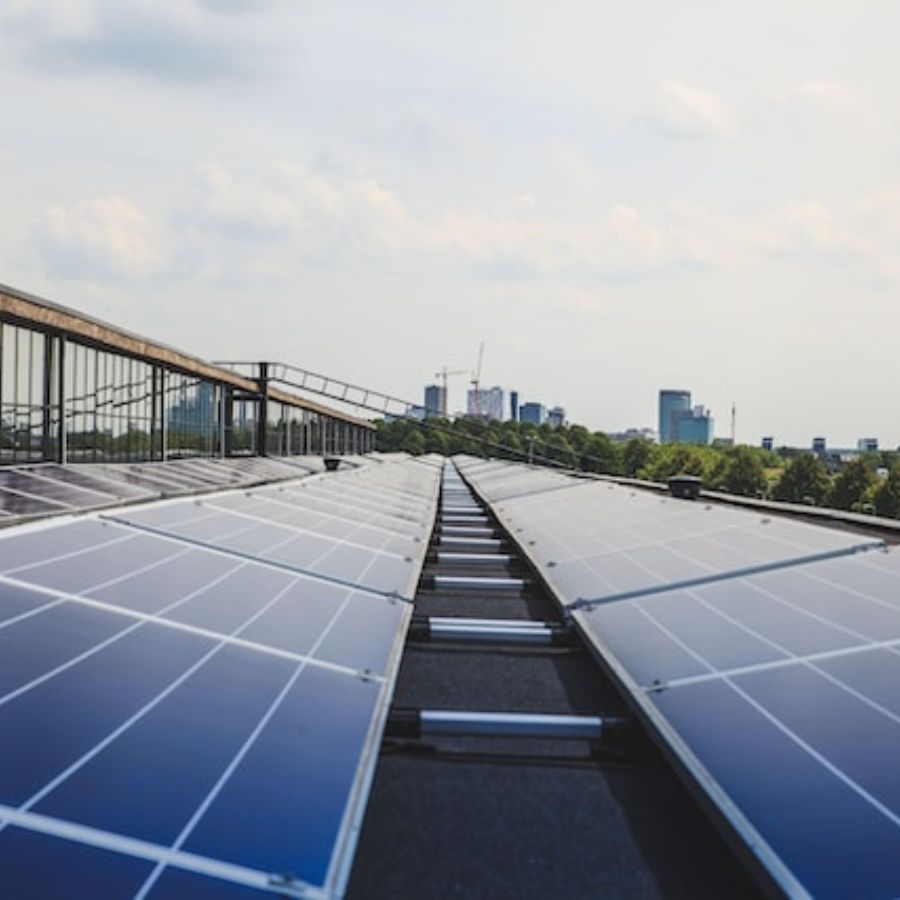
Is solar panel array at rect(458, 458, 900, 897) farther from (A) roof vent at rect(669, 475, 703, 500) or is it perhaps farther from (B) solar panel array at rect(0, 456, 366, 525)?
(A) roof vent at rect(669, 475, 703, 500)

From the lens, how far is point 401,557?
1033 cm

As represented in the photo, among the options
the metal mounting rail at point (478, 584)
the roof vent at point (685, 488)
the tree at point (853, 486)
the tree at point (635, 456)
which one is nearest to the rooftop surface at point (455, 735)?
the metal mounting rail at point (478, 584)

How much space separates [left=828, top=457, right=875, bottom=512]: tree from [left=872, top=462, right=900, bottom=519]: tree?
4182mm

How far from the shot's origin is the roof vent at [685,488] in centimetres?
1873

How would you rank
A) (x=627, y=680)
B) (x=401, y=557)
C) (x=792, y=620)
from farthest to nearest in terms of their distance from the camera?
(x=401, y=557) < (x=792, y=620) < (x=627, y=680)

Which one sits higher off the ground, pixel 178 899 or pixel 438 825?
pixel 178 899

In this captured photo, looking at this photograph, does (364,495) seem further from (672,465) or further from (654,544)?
(672,465)

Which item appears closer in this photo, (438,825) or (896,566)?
(438,825)

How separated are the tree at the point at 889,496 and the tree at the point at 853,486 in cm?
418

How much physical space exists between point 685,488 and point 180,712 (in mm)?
15851

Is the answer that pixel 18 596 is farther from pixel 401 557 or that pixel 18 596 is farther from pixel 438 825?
pixel 401 557

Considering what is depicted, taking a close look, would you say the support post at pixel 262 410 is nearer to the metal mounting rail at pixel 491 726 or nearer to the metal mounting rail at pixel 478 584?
the metal mounting rail at pixel 478 584

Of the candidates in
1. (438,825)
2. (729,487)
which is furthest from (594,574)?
(729,487)

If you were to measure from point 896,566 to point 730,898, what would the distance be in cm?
507
